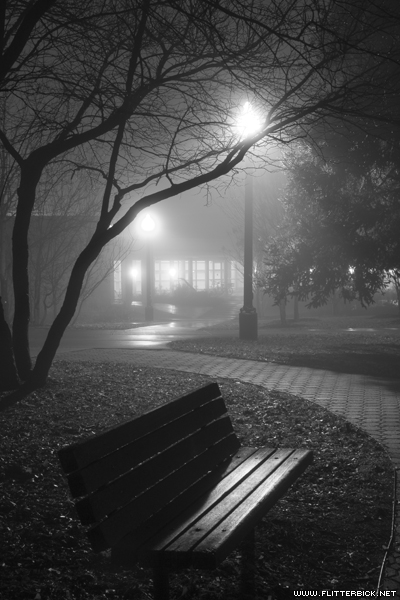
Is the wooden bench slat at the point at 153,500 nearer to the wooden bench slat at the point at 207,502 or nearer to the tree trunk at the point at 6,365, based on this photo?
the wooden bench slat at the point at 207,502

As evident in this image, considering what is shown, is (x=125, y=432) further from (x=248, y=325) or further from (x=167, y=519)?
(x=248, y=325)

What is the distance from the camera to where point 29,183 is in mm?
9430

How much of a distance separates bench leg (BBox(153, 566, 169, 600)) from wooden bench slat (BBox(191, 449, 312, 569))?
0.17 meters

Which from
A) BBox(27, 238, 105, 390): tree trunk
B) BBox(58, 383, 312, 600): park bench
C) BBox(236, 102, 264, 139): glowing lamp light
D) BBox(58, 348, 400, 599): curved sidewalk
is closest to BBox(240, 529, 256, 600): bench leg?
BBox(58, 383, 312, 600): park bench

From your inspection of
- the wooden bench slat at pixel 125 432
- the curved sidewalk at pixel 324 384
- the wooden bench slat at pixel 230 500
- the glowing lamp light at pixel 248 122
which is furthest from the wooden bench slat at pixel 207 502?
the glowing lamp light at pixel 248 122

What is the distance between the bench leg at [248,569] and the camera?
380cm

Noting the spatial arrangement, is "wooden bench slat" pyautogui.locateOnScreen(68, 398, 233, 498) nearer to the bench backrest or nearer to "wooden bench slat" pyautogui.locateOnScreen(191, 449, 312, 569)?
the bench backrest

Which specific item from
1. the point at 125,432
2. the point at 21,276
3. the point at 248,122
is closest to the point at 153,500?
the point at 125,432

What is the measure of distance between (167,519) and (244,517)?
1.26 feet

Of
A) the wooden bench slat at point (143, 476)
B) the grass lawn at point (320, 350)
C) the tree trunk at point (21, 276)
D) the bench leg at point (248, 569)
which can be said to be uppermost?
the tree trunk at point (21, 276)

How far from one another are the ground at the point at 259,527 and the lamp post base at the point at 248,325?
9.38 m

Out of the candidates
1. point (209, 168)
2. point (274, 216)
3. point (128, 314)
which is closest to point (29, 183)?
point (209, 168)

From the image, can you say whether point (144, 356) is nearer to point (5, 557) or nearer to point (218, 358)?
point (218, 358)

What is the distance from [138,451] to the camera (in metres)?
3.98
